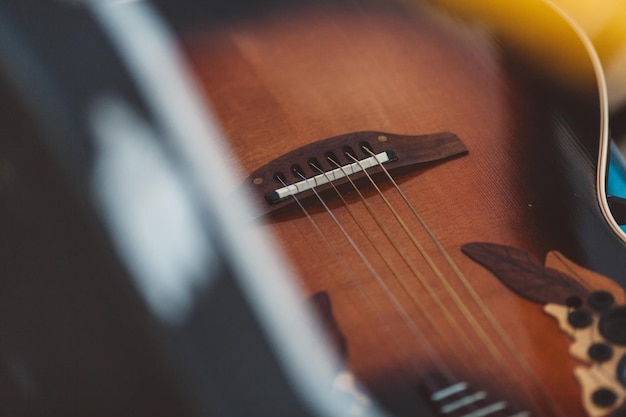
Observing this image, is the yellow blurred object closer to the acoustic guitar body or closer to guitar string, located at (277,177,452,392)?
the acoustic guitar body

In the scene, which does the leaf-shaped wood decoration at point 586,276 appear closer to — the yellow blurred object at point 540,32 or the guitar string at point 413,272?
the guitar string at point 413,272

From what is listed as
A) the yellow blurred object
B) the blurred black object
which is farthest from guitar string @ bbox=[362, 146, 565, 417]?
the yellow blurred object

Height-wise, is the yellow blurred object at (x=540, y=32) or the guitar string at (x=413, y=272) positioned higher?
the yellow blurred object at (x=540, y=32)

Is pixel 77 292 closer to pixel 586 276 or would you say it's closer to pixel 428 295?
pixel 428 295

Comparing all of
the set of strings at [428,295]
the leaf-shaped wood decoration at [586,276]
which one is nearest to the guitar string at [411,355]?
the set of strings at [428,295]

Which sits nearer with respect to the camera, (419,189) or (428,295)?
(428,295)

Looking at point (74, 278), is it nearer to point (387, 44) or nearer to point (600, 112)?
point (387, 44)

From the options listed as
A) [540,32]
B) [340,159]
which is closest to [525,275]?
[340,159]
